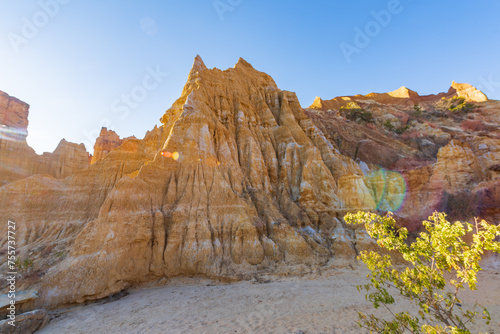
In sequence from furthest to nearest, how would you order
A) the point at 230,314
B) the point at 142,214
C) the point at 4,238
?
the point at 4,238 < the point at 142,214 < the point at 230,314

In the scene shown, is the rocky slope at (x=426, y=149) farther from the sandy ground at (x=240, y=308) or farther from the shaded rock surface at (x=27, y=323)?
the shaded rock surface at (x=27, y=323)

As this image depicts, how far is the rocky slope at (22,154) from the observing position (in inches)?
1152

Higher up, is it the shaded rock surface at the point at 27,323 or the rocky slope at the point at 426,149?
the rocky slope at the point at 426,149

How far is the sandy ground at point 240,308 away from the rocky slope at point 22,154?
2782 cm

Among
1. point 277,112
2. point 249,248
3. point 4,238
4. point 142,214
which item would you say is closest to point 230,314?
point 249,248

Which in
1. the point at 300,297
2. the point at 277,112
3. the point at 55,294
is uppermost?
the point at 277,112

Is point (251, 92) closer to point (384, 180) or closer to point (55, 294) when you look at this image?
point (384, 180)

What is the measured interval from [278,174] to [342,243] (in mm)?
9683

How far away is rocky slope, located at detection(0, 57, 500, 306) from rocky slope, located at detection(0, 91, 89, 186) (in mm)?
14109

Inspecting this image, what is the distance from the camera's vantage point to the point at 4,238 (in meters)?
17.2

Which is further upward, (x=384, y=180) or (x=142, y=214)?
(x=384, y=180)

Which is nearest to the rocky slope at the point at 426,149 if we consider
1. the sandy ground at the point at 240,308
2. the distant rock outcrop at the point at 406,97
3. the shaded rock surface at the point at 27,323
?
the distant rock outcrop at the point at 406,97

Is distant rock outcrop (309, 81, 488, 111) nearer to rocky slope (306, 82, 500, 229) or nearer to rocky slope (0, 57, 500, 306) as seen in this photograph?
rocky slope (306, 82, 500, 229)

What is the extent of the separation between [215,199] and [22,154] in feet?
100.0
